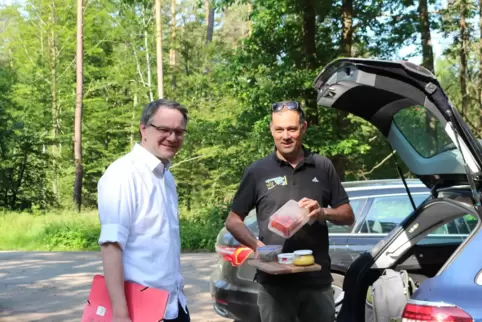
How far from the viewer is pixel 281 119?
366cm

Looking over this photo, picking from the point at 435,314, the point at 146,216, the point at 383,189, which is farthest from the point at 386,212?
the point at 146,216

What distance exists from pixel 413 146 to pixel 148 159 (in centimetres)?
183

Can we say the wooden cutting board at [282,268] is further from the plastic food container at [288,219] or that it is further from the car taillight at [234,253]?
the car taillight at [234,253]

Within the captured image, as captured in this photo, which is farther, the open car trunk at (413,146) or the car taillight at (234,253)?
the car taillight at (234,253)

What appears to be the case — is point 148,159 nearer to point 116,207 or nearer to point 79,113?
point 116,207

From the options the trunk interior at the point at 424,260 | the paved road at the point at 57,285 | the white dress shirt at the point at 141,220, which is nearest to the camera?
the white dress shirt at the point at 141,220

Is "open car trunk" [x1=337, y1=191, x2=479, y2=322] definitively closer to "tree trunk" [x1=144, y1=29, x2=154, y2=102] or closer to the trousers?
the trousers

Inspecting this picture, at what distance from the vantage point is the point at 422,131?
3.70m

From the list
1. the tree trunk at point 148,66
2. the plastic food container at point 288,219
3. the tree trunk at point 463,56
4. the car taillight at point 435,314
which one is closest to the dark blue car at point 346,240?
the plastic food container at point 288,219

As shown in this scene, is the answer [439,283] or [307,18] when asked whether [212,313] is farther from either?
[307,18]

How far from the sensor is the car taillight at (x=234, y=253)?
569cm

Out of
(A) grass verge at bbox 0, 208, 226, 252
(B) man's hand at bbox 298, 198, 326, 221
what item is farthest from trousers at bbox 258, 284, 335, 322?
(A) grass verge at bbox 0, 208, 226, 252

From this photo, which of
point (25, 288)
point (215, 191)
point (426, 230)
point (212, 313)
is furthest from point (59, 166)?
point (426, 230)

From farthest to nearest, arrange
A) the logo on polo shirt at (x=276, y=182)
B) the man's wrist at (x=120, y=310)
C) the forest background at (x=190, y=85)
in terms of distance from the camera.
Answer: the forest background at (x=190, y=85)
the logo on polo shirt at (x=276, y=182)
the man's wrist at (x=120, y=310)
